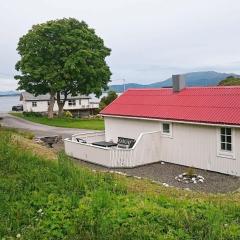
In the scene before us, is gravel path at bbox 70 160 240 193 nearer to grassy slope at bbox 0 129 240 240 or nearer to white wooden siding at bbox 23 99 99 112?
grassy slope at bbox 0 129 240 240

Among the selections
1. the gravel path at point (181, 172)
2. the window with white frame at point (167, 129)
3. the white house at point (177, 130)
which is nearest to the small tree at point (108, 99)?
the white house at point (177, 130)

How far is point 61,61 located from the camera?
171 feet

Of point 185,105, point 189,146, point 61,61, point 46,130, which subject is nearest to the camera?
point 189,146

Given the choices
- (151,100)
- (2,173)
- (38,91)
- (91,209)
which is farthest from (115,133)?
(38,91)

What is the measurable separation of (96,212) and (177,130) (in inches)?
522

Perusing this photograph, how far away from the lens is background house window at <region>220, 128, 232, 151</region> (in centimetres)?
1836

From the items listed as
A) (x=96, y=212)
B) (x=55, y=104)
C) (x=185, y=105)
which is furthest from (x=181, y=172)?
(x=55, y=104)

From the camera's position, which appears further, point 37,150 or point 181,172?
point 181,172

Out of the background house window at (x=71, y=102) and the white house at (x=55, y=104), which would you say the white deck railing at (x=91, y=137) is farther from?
the background house window at (x=71, y=102)

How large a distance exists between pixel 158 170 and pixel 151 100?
565 cm

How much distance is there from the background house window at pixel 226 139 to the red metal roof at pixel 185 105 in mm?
483

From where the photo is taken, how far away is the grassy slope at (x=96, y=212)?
7469 millimetres

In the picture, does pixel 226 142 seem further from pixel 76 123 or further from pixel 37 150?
pixel 76 123

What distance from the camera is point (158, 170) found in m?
20.3
